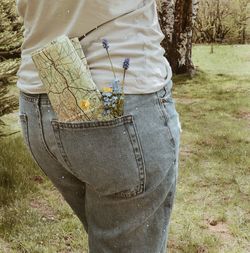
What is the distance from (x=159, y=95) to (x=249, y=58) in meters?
10.2

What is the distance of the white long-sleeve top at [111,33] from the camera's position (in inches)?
40.1

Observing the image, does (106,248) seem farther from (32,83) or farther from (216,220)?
(216,220)

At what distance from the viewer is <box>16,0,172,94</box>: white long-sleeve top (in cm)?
102

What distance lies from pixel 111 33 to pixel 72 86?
131 mm

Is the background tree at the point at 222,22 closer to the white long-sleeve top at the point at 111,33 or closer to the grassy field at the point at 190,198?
the grassy field at the point at 190,198

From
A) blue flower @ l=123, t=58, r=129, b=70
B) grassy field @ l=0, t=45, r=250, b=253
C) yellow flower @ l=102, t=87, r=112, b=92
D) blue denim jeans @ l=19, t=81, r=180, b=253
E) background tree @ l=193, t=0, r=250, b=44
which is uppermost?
blue flower @ l=123, t=58, r=129, b=70

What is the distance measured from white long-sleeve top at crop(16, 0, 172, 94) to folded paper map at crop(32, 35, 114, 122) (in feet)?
0.08

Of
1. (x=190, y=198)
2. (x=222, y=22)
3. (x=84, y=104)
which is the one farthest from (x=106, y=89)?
(x=222, y=22)

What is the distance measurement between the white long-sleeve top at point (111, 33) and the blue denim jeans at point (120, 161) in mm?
42

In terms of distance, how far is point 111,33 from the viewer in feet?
3.37

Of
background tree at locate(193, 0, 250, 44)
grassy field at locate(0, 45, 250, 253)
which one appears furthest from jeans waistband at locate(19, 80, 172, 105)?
background tree at locate(193, 0, 250, 44)

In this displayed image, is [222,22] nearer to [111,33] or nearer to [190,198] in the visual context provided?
[190,198]

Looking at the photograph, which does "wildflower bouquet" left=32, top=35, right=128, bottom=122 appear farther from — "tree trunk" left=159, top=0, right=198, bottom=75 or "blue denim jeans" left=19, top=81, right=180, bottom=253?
"tree trunk" left=159, top=0, right=198, bottom=75

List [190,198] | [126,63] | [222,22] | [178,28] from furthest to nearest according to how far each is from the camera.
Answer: [222,22]
[178,28]
[190,198]
[126,63]
